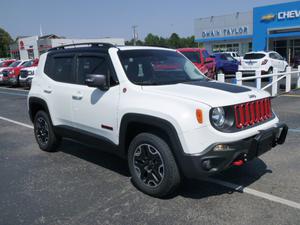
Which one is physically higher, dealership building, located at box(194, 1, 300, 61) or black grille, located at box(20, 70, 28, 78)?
dealership building, located at box(194, 1, 300, 61)

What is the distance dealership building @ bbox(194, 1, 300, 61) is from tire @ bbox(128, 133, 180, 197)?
1345 inches

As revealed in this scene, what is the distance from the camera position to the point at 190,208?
3.78m

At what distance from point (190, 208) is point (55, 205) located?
63.3 inches

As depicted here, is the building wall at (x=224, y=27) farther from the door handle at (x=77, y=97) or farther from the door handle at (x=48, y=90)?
the door handle at (x=77, y=97)

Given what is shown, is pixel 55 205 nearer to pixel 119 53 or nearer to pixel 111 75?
pixel 111 75

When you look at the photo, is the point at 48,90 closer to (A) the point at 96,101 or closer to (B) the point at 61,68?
(B) the point at 61,68

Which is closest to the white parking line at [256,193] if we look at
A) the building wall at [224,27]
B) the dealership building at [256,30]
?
the dealership building at [256,30]

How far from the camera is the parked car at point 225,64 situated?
20.4m

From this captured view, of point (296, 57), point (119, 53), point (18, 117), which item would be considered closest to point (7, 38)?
point (296, 57)

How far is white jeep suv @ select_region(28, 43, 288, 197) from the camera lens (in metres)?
3.58

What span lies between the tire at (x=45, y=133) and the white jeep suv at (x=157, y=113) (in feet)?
0.93

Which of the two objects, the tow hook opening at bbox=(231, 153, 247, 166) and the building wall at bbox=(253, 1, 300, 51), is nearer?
the tow hook opening at bbox=(231, 153, 247, 166)

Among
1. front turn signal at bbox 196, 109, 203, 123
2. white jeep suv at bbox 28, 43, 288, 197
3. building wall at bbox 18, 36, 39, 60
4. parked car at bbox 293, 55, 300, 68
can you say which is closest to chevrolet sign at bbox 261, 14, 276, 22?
parked car at bbox 293, 55, 300, 68

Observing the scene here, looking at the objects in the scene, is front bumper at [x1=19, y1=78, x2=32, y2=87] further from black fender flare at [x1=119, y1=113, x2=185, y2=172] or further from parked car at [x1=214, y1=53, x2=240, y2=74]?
black fender flare at [x1=119, y1=113, x2=185, y2=172]
